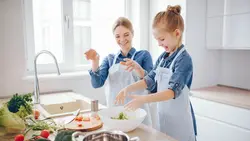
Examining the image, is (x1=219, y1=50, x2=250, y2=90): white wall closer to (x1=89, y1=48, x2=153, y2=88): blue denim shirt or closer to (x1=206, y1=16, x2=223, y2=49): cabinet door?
(x1=206, y1=16, x2=223, y2=49): cabinet door

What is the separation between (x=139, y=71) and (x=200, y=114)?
897mm

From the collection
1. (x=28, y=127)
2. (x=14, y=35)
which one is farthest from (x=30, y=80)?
(x=28, y=127)

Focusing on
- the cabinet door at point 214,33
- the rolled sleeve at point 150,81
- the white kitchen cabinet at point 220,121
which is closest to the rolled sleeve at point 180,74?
the rolled sleeve at point 150,81

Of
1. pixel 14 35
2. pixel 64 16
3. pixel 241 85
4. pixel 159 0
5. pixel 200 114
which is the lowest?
pixel 200 114

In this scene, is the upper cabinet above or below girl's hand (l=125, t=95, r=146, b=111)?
above

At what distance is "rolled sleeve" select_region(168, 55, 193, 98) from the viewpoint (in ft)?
3.64

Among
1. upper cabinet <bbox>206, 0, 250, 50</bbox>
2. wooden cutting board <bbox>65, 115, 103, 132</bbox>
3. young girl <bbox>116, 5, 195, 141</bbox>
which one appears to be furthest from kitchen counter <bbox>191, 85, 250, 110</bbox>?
wooden cutting board <bbox>65, 115, 103, 132</bbox>

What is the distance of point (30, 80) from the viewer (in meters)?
1.88

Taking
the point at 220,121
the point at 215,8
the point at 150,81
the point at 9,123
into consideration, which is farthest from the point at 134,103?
the point at 215,8

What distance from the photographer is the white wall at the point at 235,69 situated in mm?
2199

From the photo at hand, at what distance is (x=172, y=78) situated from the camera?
114 cm

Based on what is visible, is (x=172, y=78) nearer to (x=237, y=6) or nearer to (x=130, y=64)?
(x=130, y=64)

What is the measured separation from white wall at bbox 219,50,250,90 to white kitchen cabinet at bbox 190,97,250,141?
532mm

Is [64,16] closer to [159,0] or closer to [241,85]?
[159,0]
